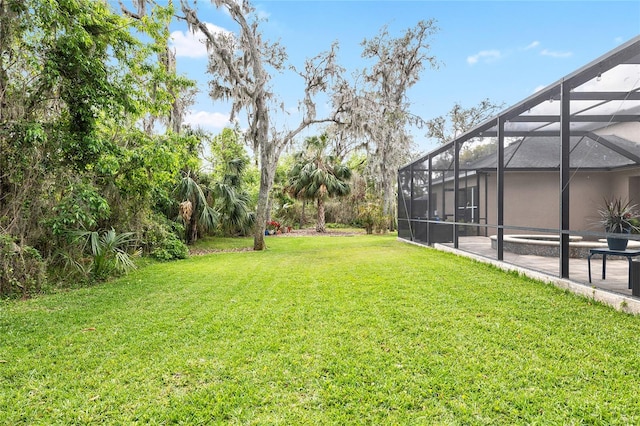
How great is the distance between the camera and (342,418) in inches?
75.1

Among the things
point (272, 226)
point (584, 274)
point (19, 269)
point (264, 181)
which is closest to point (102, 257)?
point (19, 269)

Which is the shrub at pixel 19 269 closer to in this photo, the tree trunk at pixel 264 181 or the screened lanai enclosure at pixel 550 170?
the tree trunk at pixel 264 181

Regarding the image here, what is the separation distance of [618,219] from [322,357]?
405 centimetres

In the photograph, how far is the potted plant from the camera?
396 cm

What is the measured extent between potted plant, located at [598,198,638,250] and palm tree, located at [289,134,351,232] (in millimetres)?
12713

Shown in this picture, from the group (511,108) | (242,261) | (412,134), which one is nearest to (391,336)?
(511,108)

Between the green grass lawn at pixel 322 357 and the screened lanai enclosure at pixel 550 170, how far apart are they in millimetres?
1404

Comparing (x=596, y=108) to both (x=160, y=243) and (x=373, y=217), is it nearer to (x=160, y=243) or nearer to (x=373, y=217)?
(x=160, y=243)

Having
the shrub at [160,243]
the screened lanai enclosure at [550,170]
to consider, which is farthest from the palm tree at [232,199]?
the screened lanai enclosure at [550,170]

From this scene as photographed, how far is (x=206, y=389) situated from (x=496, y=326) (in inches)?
108

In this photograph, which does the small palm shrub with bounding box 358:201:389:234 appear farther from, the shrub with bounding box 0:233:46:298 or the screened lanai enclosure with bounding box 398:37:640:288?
the shrub with bounding box 0:233:46:298

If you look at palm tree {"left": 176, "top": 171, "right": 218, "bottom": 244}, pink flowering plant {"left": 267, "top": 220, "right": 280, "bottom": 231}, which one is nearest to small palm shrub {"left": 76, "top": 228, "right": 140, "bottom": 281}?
palm tree {"left": 176, "top": 171, "right": 218, "bottom": 244}

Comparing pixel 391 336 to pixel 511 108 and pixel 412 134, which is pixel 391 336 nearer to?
pixel 511 108

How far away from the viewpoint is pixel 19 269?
4.95 m
